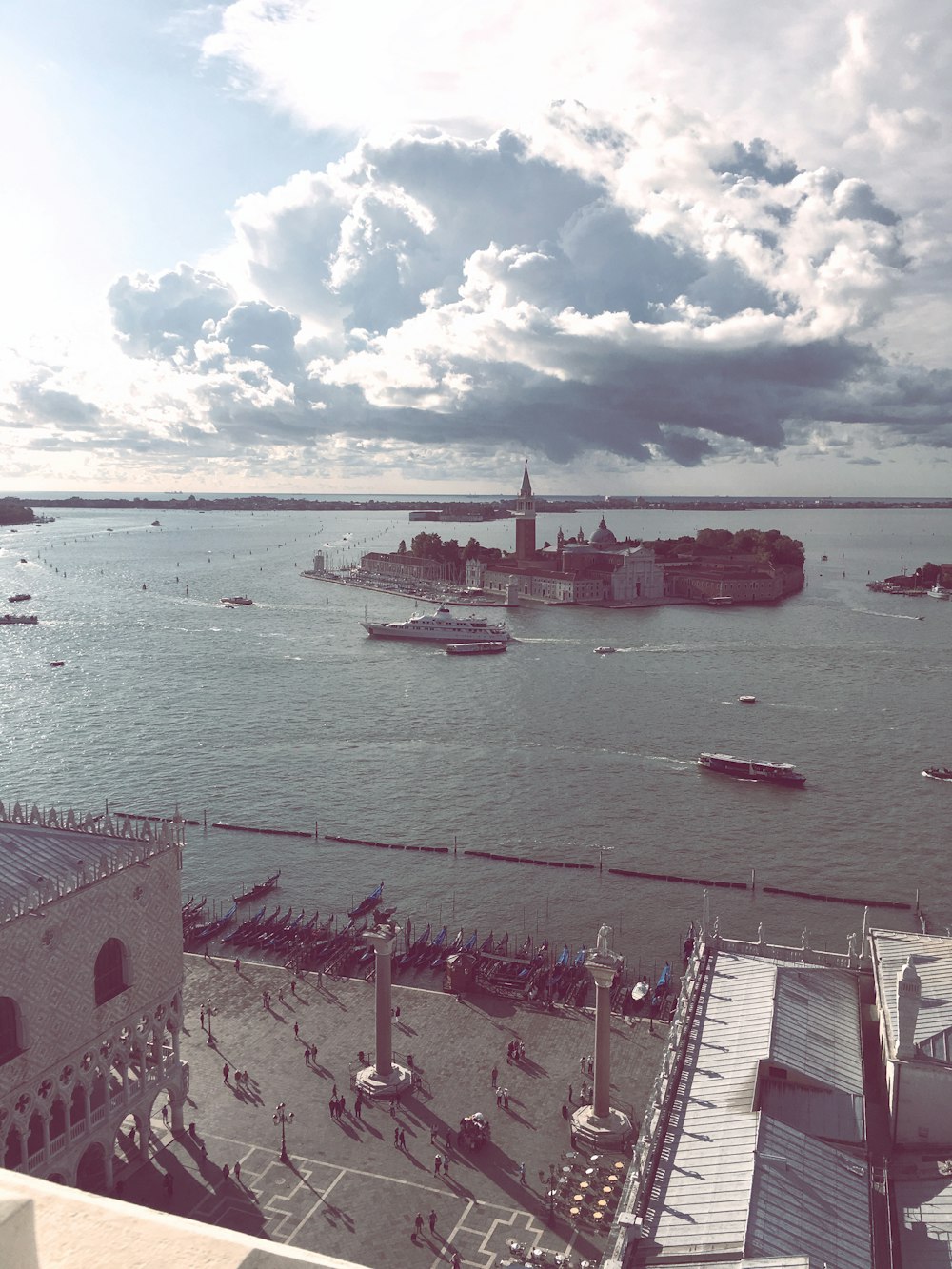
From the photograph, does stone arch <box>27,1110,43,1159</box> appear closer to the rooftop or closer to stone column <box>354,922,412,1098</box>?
the rooftop

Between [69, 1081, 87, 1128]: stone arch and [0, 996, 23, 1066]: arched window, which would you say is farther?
[69, 1081, 87, 1128]: stone arch

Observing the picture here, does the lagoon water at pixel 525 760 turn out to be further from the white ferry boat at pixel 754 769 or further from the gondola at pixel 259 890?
the white ferry boat at pixel 754 769

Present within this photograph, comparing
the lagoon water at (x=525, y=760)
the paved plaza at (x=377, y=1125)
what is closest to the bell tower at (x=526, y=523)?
the lagoon water at (x=525, y=760)

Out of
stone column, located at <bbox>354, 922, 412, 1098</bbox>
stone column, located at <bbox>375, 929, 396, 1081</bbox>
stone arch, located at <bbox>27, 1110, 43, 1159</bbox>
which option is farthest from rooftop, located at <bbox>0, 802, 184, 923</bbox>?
stone column, located at <bbox>354, 922, 412, 1098</bbox>

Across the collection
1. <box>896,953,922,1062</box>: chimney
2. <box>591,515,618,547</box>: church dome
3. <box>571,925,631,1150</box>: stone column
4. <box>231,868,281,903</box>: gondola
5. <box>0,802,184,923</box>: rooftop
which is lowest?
<box>231,868,281,903</box>: gondola

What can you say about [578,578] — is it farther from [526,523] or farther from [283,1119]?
[283,1119]

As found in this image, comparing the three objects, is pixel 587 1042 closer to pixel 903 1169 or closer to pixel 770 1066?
pixel 770 1066
